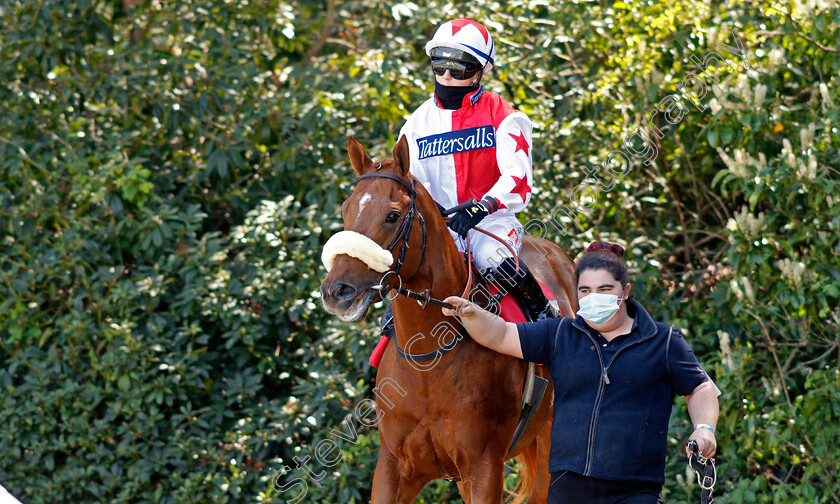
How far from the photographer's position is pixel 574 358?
315 centimetres

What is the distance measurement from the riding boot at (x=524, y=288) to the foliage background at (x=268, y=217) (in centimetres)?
233

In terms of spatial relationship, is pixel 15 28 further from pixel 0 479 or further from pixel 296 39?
pixel 0 479

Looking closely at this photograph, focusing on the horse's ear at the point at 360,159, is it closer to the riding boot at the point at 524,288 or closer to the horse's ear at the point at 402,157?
the horse's ear at the point at 402,157

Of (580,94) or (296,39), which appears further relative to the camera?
(296,39)

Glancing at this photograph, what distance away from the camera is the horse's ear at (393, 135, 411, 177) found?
11.3 feet

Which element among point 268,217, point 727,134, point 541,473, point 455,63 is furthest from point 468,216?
point 268,217

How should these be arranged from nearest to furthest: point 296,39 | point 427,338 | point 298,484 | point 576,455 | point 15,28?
point 576,455 → point 427,338 → point 298,484 → point 15,28 → point 296,39

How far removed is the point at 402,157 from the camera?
3451mm

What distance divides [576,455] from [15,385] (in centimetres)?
573

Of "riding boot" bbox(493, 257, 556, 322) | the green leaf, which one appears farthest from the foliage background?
"riding boot" bbox(493, 257, 556, 322)

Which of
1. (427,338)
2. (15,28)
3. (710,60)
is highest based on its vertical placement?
(15,28)

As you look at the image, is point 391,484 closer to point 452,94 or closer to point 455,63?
point 452,94

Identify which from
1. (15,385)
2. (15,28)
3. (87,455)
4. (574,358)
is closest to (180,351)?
(87,455)

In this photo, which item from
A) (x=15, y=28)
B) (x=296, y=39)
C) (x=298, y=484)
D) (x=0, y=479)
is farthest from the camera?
(x=296, y=39)
